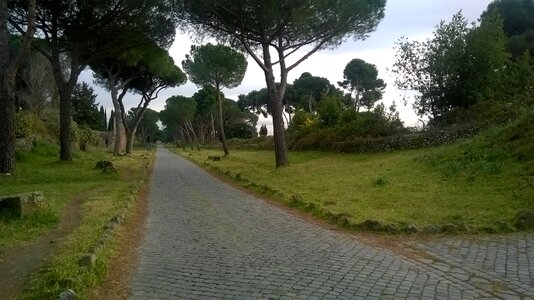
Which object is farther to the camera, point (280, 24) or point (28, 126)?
point (28, 126)

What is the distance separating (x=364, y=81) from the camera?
6000cm

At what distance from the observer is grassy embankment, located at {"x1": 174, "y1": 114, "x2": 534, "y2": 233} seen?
8305mm

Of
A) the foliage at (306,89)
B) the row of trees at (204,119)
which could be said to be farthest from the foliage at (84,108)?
the foliage at (306,89)

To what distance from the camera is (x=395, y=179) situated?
13.7m

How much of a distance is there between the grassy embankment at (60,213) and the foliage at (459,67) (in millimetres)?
16655

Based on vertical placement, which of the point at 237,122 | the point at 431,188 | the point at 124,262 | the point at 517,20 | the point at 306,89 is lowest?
the point at 124,262

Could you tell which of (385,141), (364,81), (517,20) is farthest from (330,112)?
A: (364,81)

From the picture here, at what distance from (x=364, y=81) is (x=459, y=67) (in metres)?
37.2

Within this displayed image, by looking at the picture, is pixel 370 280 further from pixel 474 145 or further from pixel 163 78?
pixel 163 78

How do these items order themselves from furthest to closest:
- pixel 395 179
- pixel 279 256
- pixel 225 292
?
pixel 395 179
pixel 279 256
pixel 225 292

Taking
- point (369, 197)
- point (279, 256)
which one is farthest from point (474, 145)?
point (279, 256)

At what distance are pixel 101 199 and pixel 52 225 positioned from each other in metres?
3.02

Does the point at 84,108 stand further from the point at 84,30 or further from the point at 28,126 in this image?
the point at 84,30

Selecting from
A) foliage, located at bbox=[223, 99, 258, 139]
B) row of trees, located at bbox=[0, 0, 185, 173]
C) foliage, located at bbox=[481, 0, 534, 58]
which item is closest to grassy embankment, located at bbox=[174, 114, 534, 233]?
→ row of trees, located at bbox=[0, 0, 185, 173]
